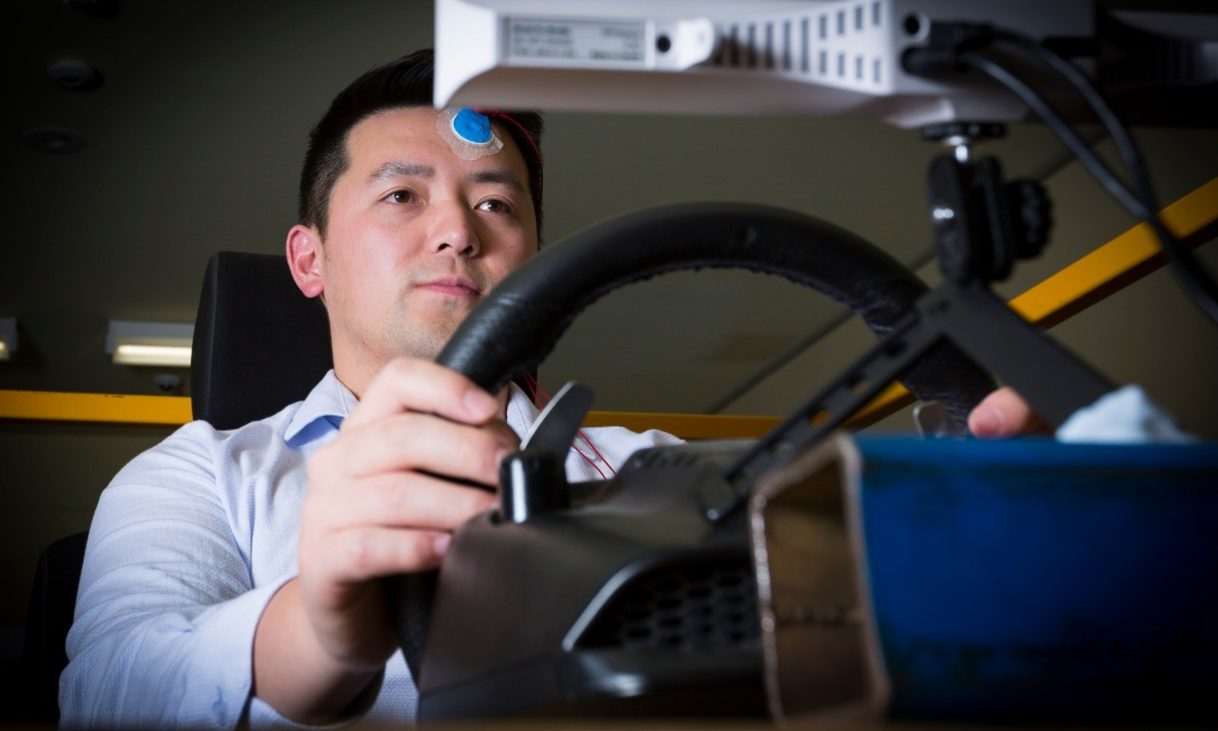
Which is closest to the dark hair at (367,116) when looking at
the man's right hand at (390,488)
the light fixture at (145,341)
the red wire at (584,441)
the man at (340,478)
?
the man at (340,478)

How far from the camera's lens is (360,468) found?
0.44m

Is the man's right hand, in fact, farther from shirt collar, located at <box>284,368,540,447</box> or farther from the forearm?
shirt collar, located at <box>284,368,540,447</box>

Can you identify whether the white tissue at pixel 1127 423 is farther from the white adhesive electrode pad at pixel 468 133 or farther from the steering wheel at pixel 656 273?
the white adhesive electrode pad at pixel 468 133

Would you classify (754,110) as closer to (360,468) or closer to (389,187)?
(360,468)

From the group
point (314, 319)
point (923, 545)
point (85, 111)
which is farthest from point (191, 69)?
point (923, 545)

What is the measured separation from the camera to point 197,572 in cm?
94

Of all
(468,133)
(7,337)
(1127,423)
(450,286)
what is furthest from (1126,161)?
(7,337)

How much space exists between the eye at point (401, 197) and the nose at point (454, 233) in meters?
0.04

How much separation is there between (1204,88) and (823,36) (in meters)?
0.15

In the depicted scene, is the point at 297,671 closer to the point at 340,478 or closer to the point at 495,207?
the point at 340,478

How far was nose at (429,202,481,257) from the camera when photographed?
124 cm

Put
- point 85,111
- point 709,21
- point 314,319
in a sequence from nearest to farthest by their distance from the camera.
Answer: point 709,21 → point 314,319 → point 85,111

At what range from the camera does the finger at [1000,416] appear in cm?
44

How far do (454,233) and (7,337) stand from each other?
5082 millimetres
